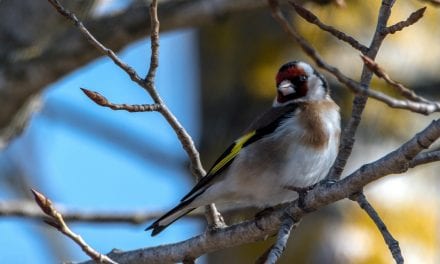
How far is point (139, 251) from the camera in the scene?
3521mm

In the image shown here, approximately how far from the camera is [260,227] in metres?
3.35

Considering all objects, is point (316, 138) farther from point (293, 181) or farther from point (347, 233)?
point (347, 233)

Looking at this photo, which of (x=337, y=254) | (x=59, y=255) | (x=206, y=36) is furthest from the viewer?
(x=59, y=255)

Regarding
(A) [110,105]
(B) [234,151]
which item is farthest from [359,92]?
(B) [234,151]

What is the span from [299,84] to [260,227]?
1637 millimetres

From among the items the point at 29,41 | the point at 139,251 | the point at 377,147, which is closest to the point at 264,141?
the point at 139,251

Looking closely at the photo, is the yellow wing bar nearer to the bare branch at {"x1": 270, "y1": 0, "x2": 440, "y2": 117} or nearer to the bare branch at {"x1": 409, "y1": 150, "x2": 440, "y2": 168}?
the bare branch at {"x1": 409, "y1": 150, "x2": 440, "y2": 168}

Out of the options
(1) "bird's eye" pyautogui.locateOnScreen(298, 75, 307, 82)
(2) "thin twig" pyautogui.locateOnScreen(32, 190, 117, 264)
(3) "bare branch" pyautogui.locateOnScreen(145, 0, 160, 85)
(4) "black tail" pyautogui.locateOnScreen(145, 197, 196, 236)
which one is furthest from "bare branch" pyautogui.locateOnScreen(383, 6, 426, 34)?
(1) "bird's eye" pyautogui.locateOnScreen(298, 75, 307, 82)

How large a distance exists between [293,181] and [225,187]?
315 millimetres

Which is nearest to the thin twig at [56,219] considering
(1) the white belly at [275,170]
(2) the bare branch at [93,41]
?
(2) the bare branch at [93,41]

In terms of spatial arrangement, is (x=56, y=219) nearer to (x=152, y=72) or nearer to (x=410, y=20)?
(x=152, y=72)

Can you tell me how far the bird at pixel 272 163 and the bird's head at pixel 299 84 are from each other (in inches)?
14.2

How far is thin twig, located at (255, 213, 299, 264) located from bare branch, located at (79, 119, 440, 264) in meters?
0.03

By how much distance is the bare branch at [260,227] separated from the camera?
2.79 meters
